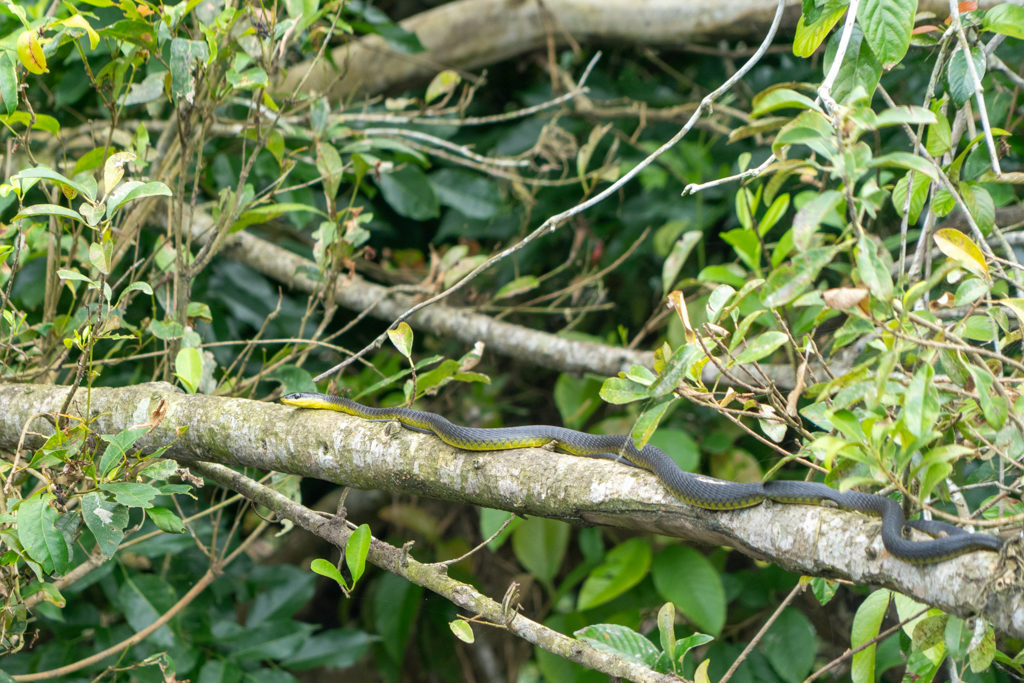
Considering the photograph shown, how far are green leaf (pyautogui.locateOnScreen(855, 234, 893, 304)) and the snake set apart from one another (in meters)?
0.44

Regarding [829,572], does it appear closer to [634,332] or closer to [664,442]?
[664,442]

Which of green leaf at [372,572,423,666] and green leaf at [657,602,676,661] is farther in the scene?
green leaf at [372,572,423,666]

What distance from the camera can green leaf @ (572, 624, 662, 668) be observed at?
73.3 inches

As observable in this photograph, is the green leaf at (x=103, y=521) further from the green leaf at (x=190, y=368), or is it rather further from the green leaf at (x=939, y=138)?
the green leaf at (x=939, y=138)

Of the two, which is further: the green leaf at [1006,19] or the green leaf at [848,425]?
the green leaf at [1006,19]

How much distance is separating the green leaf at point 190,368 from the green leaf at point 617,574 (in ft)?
6.26

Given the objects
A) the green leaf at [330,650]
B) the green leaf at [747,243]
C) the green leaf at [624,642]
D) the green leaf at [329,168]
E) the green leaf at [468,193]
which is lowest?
the green leaf at [330,650]

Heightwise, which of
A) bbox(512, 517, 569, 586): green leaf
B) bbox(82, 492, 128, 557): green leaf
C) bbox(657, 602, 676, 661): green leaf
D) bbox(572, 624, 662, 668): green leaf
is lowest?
bbox(512, 517, 569, 586): green leaf

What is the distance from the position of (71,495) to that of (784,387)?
8.52 feet

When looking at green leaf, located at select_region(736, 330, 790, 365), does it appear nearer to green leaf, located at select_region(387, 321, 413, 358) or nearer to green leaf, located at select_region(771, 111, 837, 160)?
green leaf, located at select_region(771, 111, 837, 160)

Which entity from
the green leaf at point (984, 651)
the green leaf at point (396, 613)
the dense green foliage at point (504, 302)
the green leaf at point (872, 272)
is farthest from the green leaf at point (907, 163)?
the green leaf at point (396, 613)

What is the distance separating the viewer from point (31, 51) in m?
1.94

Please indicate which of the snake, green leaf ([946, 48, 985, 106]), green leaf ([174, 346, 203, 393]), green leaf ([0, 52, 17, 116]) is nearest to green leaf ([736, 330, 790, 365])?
the snake

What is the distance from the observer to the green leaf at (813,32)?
174cm
